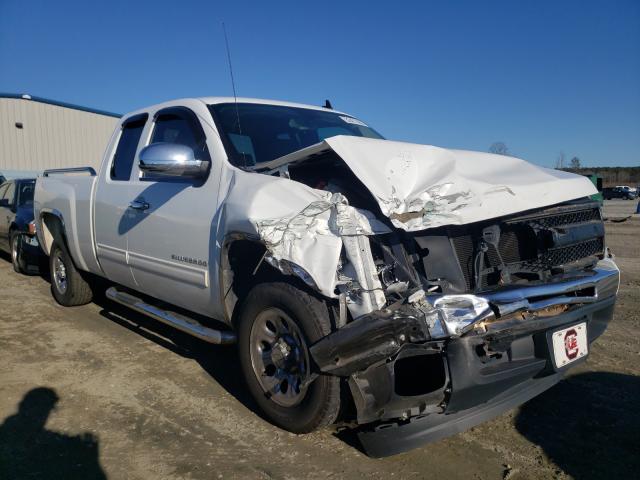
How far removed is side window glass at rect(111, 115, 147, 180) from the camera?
4449mm

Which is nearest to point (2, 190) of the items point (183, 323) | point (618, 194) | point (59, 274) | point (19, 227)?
point (19, 227)

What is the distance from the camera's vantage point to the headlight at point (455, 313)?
2.21m

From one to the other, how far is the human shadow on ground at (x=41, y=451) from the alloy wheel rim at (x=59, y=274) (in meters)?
2.95

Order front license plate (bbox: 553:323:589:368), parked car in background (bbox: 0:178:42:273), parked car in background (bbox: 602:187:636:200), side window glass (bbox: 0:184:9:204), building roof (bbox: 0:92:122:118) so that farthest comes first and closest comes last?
parked car in background (bbox: 602:187:636:200)
building roof (bbox: 0:92:122:118)
side window glass (bbox: 0:184:9:204)
parked car in background (bbox: 0:178:42:273)
front license plate (bbox: 553:323:589:368)

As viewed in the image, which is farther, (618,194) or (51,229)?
(618,194)

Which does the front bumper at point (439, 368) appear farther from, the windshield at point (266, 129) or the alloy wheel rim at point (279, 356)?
the windshield at point (266, 129)

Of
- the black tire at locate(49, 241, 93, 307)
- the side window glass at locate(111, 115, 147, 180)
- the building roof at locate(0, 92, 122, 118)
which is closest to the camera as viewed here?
the side window glass at locate(111, 115, 147, 180)

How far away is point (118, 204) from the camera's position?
4.26m

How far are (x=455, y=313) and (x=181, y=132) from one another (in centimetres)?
265

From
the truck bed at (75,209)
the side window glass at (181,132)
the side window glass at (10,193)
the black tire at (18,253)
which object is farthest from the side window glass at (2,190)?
the side window glass at (181,132)

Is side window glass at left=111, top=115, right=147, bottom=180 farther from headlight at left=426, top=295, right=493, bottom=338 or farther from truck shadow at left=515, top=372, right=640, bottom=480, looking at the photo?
truck shadow at left=515, top=372, right=640, bottom=480

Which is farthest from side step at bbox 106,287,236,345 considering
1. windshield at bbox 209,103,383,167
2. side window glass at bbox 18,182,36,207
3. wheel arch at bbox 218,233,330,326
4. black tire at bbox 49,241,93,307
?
side window glass at bbox 18,182,36,207

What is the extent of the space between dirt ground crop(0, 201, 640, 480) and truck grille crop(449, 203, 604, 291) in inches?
37.1

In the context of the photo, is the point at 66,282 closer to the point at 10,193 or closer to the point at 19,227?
the point at 19,227
